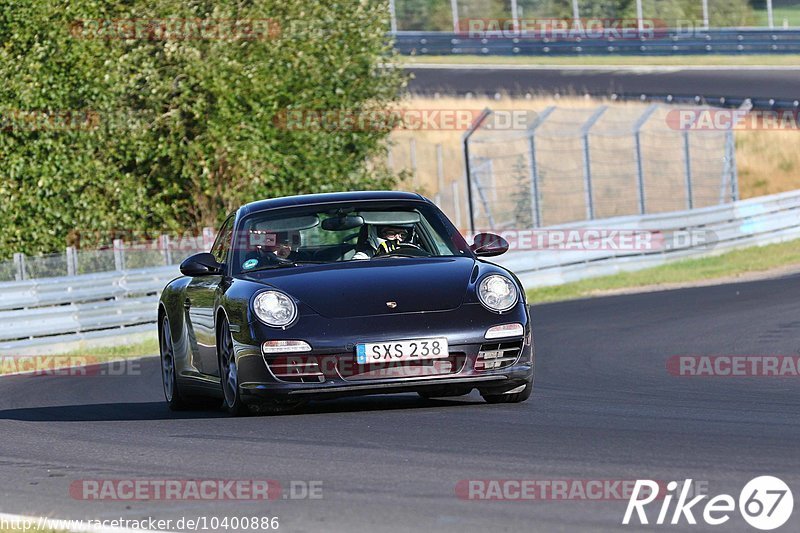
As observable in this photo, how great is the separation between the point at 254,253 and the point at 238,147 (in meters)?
14.7

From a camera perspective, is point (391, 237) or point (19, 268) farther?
point (19, 268)

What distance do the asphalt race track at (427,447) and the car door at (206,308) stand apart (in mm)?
383

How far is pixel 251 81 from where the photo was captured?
24203 millimetres

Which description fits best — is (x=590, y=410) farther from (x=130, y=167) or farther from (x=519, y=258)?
(x=130, y=167)

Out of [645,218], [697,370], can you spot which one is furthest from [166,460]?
[645,218]

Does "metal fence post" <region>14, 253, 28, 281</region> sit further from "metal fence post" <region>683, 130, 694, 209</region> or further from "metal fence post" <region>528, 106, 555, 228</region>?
"metal fence post" <region>683, 130, 694, 209</region>

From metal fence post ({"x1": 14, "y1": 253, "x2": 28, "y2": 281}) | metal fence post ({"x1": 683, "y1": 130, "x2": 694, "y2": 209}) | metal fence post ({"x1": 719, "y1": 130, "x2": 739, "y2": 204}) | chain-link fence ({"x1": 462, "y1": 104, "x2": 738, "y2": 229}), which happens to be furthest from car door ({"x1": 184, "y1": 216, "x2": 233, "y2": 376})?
metal fence post ({"x1": 719, "y1": 130, "x2": 739, "y2": 204})

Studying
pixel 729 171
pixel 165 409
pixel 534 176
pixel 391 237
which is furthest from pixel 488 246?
pixel 729 171

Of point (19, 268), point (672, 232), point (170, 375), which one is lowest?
point (672, 232)

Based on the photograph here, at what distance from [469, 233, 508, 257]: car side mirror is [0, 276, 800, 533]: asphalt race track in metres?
0.92

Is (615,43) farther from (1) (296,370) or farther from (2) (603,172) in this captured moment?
(1) (296,370)

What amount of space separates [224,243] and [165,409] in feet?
4.58

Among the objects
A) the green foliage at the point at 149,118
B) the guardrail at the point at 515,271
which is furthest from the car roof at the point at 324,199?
the green foliage at the point at 149,118

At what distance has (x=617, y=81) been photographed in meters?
42.5
